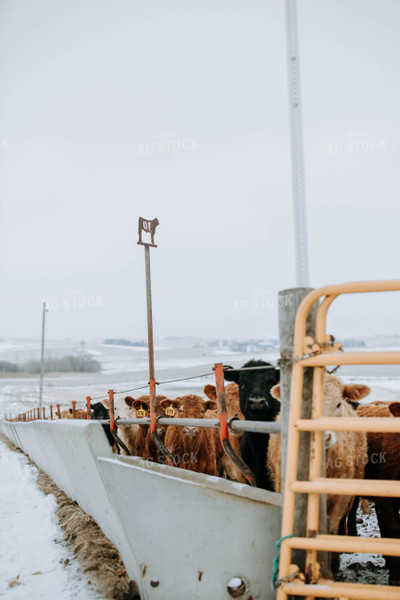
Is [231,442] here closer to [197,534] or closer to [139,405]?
[139,405]

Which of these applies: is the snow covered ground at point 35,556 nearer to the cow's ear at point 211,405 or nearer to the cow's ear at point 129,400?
the cow's ear at point 211,405

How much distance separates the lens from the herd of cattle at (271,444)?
12.7 ft

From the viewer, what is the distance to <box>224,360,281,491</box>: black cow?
16.2ft

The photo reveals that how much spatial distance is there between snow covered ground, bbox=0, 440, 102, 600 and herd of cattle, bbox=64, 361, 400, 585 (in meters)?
1.42

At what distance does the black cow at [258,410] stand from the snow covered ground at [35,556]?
2.17m

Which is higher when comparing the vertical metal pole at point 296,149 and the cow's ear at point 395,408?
the vertical metal pole at point 296,149

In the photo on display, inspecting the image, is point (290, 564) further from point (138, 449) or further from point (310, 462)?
point (138, 449)

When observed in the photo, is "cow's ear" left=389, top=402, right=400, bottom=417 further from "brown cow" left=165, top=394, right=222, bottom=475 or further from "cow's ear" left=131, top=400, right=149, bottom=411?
"cow's ear" left=131, top=400, right=149, bottom=411

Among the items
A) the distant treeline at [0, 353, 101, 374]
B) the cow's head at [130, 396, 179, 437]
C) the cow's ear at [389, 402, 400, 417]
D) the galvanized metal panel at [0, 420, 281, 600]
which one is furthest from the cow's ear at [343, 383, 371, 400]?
the distant treeline at [0, 353, 101, 374]

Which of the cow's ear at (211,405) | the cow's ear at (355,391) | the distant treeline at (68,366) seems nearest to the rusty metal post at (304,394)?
the cow's ear at (355,391)

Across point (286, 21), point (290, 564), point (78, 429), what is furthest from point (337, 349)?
point (286, 21)

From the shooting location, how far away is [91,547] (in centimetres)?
355

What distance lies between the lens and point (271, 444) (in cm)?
455

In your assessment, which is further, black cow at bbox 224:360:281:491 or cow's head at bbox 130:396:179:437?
cow's head at bbox 130:396:179:437
